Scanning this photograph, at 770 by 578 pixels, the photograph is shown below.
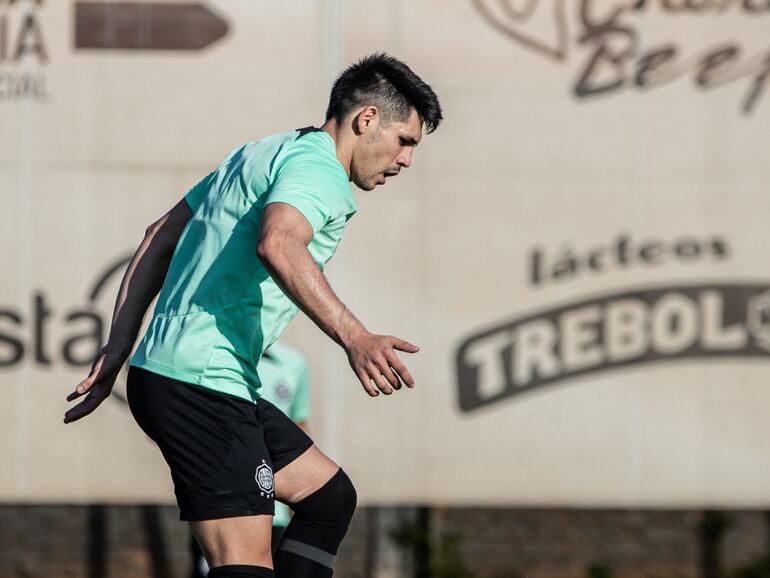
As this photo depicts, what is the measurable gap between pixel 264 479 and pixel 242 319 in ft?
1.44

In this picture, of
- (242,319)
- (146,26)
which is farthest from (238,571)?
(146,26)

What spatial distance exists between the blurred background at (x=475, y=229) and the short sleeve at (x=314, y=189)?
4.50 m

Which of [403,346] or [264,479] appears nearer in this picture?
[403,346]

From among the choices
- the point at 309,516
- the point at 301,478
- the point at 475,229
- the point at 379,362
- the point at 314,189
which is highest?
the point at 475,229

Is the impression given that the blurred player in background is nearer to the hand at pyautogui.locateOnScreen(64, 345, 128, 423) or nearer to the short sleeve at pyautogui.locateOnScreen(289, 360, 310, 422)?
the short sleeve at pyautogui.locateOnScreen(289, 360, 310, 422)

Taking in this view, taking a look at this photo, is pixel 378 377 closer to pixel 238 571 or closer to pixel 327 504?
pixel 238 571

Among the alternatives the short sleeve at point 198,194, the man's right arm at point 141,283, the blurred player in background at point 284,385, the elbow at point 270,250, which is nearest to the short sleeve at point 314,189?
the elbow at point 270,250

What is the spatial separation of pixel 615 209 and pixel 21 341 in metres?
3.69

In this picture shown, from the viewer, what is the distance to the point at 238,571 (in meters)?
3.48

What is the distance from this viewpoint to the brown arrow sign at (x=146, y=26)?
804 centimetres

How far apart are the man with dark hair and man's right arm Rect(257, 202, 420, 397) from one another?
52 mm

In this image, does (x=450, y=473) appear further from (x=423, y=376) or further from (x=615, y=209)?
(x=615, y=209)

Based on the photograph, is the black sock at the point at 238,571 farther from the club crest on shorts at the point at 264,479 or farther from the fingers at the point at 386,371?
the fingers at the point at 386,371

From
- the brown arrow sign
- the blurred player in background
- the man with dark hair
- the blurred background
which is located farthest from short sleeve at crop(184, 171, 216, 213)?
the brown arrow sign
